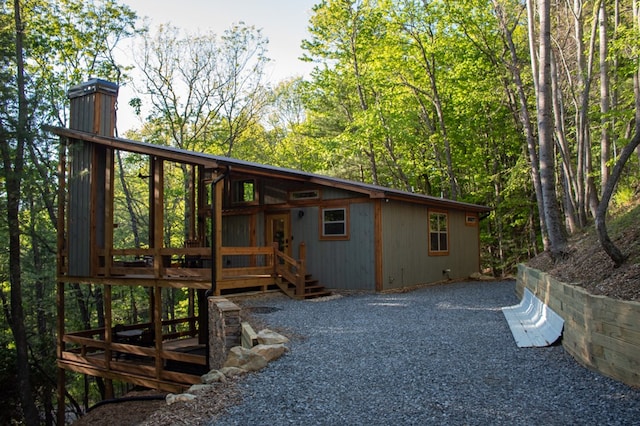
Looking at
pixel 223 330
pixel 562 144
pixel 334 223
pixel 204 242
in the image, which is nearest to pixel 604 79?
pixel 562 144

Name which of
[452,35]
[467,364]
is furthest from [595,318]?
[452,35]

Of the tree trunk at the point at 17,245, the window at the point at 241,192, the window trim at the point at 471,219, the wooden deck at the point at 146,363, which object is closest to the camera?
the wooden deck at the point at 146,363

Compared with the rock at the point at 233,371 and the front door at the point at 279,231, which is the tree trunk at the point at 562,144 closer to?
the front door at the point at 279,231

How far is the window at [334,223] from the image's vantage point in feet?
39.5

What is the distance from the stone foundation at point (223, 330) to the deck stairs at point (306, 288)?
3.06 m

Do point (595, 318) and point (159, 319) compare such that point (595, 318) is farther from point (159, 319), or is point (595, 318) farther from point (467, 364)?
point (159, 319)

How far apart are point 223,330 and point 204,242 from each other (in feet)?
18.5

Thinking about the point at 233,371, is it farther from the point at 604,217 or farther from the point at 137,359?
the point at 137,359

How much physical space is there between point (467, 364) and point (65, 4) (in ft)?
60.4

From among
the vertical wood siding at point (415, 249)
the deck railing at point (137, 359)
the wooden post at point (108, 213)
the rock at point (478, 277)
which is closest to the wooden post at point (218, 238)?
the deck railing at point (137, 359)

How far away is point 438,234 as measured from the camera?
48.2ft

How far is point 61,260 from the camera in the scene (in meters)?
10.7

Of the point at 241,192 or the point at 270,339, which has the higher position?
the point at 241,192

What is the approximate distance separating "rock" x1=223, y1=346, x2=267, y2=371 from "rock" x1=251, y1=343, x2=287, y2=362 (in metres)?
0.07
